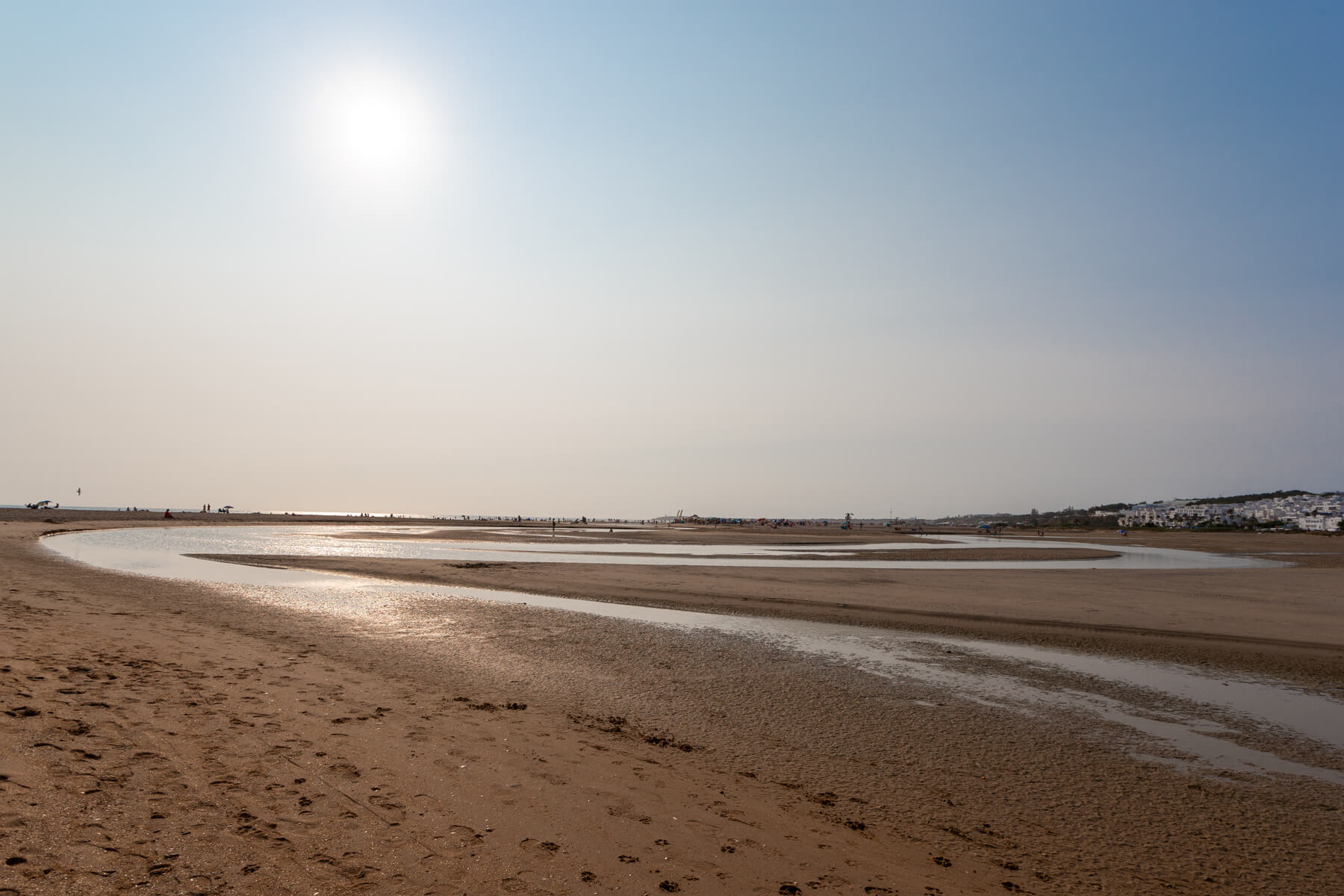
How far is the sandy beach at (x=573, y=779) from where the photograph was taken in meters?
5.58

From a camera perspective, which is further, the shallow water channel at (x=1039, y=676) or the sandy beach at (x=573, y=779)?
the shallow water channel at (x=1039, y=676)

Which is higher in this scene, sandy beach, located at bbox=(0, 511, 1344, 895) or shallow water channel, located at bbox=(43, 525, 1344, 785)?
sandy beach, located at bbox=(0, 511, 1344, 895)

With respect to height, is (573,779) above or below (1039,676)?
above

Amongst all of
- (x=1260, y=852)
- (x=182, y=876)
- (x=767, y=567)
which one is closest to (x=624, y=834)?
(x=182, y=876)

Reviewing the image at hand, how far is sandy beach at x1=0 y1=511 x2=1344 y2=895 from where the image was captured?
220 inches

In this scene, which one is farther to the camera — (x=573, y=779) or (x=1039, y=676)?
(x=1039, y=676)

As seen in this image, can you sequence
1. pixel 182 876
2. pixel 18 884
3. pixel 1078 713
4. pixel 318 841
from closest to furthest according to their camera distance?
pixel 18 884 < pixel 182 876 < pixel 318 841 < pixel 1078 713

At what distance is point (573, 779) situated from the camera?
25.1ft

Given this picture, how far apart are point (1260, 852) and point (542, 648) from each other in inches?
486

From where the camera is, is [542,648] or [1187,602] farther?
[1187,602]

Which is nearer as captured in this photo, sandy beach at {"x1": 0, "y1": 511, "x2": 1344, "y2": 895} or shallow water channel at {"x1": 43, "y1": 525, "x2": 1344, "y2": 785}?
sandy beach at {"x1": 0, "y1": 511, "x2": 1344, "y2": 895}

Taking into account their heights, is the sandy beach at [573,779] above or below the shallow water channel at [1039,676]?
above

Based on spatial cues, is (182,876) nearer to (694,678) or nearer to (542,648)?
(694,678)

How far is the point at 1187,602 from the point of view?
2402cm
